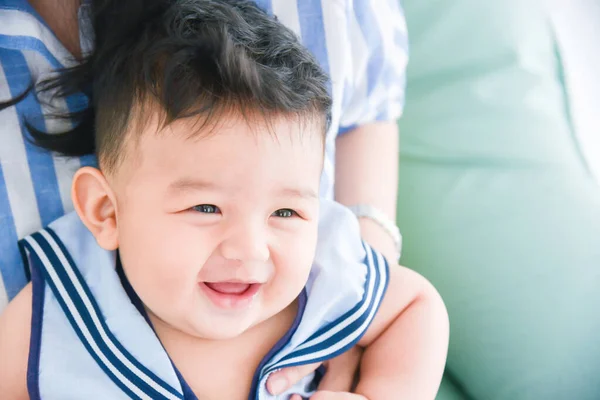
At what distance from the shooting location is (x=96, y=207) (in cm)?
73

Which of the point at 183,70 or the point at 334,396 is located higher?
the point at 183,70

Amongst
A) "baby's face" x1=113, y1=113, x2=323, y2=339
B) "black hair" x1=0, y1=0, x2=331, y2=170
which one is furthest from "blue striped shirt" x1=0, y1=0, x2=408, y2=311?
"baby's face" x1=113, y1=113, x2=323, y2=339

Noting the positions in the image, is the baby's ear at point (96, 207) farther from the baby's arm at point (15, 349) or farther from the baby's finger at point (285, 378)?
the baby's finger at point (285, 378)

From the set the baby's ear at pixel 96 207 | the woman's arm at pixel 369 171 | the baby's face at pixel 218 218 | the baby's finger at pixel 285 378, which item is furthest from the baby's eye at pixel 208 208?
the woman's arm at pixel 369 171

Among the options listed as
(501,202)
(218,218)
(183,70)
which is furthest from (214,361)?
(501,202)

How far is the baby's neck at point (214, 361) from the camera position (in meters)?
0.76

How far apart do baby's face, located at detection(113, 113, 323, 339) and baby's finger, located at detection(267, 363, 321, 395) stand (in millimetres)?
97

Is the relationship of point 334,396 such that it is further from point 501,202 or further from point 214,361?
point 501,202

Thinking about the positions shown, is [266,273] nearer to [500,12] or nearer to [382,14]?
[382,14]

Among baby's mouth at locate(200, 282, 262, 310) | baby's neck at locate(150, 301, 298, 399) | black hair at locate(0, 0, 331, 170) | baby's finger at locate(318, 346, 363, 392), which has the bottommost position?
baby's finger at locate(318, 346, 363, 392)

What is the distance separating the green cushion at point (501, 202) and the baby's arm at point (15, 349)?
571 millimetres

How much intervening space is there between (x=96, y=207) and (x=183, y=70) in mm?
194

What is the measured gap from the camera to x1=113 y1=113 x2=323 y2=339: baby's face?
0.65 m

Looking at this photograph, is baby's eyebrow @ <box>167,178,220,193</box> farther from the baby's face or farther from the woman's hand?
the woman's hand
